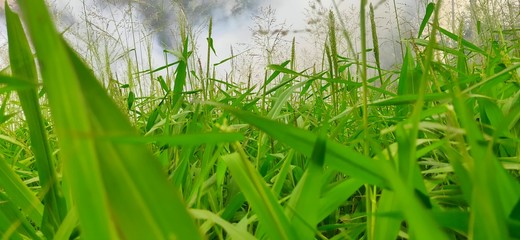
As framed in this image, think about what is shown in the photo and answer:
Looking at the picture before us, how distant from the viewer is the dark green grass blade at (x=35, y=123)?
401mm

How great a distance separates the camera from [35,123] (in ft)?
1.45

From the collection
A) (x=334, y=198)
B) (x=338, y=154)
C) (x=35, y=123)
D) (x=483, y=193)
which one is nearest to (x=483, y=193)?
(x=483, y=193)

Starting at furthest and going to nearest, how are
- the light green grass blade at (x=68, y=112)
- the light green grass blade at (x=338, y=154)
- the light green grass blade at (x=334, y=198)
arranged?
the light green grass blade at (x=334, y=198) → the light green grass blade at (x=338, y=154) → the light green grass blade at (x=68, y=112)

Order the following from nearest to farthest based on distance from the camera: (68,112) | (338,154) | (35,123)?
(68,112) < (338,154) < (35,123)

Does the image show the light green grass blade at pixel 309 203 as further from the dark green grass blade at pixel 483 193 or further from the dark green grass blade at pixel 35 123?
the dark green grass blade at pixel 35 123

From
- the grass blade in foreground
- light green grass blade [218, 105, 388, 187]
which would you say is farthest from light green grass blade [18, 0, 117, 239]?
light green grass blade [218, 105, 388, 187]

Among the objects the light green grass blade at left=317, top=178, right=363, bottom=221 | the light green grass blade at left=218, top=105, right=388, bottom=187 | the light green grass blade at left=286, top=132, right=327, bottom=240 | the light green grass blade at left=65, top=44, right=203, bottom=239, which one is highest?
the light green grass blade at left=65, top=44, right=203, bottom=239

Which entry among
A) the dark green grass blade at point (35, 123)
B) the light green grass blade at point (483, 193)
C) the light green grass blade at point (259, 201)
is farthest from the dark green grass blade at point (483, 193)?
the dark green grass blade at point (35, 123)

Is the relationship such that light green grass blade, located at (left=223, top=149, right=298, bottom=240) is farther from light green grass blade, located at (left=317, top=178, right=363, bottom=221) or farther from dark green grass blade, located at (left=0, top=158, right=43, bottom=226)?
dark green grass blade, located at (left=0, top=158, right=43, bottom=226)

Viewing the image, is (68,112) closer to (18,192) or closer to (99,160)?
(99,160)

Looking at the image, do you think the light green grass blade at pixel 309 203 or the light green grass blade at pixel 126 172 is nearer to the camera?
the light green grass blade at pixel 126 172

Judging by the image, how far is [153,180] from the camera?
0.57 feet

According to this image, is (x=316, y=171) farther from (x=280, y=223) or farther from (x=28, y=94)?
(x=28, y=94)

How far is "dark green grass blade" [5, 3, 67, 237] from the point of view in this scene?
40cm
